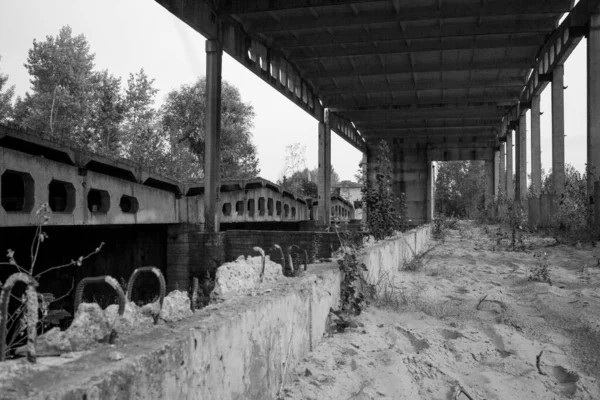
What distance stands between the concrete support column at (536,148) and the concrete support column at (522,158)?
2769 millimetres

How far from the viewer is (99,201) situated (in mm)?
12969

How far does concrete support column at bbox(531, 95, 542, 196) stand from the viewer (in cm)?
2245

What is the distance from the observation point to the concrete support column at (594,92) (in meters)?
14.0

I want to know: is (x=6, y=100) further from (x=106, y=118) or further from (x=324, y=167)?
(x=324, y=167)

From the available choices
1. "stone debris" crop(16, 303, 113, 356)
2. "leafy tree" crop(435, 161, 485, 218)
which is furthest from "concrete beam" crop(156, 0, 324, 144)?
"leafy tree" crop(435, 161, 485, 218)

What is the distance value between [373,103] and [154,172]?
16077 millimetres

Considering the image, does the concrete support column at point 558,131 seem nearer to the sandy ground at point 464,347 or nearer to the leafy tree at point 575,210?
the leafy tree at point 575,210

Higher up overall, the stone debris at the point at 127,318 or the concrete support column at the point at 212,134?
the concrete support column at the point at 212,134

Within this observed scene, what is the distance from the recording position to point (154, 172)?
14273 mm

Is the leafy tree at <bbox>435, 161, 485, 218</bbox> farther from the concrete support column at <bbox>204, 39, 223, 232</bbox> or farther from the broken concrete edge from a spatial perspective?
the broken concrete edge

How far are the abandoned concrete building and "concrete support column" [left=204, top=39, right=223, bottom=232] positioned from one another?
0.04 metres

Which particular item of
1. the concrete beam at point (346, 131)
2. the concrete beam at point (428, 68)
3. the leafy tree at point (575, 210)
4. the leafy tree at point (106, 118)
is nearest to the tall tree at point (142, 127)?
the leafy tree at point (106, 118)

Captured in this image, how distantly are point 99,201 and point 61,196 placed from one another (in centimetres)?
125

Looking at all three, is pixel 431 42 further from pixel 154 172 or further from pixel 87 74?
pixel 87 74
